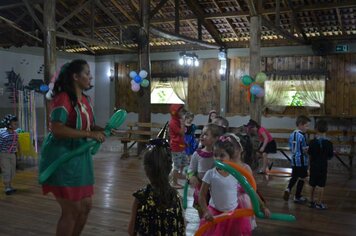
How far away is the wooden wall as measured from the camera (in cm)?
1102

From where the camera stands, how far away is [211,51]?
13.0 metres

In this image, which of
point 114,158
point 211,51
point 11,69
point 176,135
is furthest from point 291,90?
point 11,69

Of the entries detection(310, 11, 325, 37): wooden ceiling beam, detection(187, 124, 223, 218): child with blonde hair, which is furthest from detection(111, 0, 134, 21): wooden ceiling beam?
detection(187, 124, 223, 218): child with blonde hair

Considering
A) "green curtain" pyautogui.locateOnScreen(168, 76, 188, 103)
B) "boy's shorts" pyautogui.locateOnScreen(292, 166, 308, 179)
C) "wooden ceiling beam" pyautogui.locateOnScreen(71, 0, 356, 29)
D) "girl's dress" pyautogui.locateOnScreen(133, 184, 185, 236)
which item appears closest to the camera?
"girl's dress" pyautogui.locateOnScreen(133, 184, 185, 236)

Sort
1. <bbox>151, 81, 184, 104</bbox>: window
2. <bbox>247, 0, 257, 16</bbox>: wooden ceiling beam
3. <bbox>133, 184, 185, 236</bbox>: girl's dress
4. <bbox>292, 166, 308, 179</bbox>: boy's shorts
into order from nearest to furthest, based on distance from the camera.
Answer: <bbox>133, 184, 185, 236</bbox>: girl's dress, <bbox>292, 166, 308, 179</bbox>: boy's shorts, <bbox>247, 0, 257, 16</bbox>: wooden ceiling beam, <bbox>151, 81, 184, 104</bbox>: window

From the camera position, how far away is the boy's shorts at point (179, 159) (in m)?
5.66

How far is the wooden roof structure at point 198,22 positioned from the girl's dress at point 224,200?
22.6 ft

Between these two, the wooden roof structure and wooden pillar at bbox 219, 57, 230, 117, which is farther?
wooden pillar at bbox 219, 57, 230, 117

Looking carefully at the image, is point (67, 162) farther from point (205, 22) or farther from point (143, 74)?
point (205, 22)

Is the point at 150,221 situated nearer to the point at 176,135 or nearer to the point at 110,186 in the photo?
the point at 176,135

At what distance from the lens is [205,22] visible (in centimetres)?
1163

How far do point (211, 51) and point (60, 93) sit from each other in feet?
36.4

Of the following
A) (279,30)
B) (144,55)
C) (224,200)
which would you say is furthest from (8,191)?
(279,30)

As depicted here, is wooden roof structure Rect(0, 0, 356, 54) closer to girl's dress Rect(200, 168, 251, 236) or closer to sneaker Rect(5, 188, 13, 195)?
sneaker Rect(5, 188, 13, 195)
